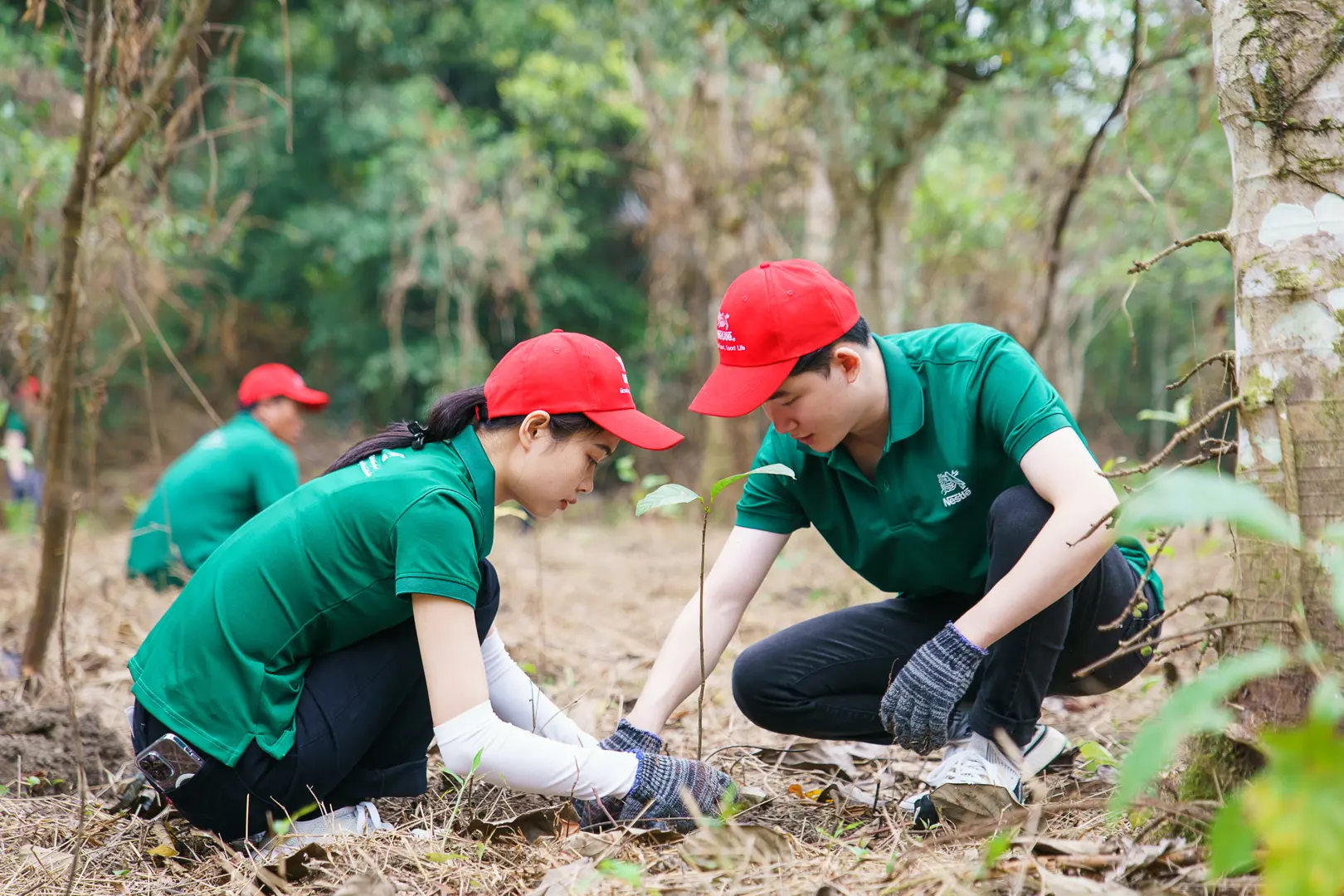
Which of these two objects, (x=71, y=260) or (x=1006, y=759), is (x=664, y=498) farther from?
(x=71, y=260)

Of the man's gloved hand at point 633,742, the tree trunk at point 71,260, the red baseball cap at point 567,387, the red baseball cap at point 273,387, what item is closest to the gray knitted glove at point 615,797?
the man's gloved hand at point 633,742

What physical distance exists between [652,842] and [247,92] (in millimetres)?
12659

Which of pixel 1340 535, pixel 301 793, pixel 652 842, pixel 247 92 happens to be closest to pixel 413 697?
pixel 301 793

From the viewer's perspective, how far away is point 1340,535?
99cm

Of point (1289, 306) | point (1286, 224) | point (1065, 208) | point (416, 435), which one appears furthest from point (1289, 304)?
point (1065, 208)

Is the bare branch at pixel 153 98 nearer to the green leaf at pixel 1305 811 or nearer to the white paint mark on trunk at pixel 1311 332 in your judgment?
the white paint mark on trunk at pixel 1311 332

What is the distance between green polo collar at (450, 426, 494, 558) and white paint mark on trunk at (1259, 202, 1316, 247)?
1346 mm

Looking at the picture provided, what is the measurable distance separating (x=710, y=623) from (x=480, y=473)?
2.12 ft

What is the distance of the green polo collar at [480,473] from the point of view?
1.98m

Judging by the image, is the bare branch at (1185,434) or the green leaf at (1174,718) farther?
the bare branch at (1185,434)

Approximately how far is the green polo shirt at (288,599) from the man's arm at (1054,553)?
0.95 meters

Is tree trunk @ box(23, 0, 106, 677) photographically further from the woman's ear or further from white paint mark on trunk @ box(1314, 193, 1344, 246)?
white paint mark on trunk @ box(1314, 193, 1344, 246)

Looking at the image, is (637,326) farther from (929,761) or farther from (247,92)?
(929,761)

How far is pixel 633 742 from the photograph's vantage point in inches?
81.4
